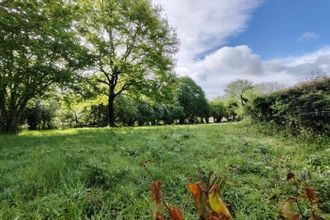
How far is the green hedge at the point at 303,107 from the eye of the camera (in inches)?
398

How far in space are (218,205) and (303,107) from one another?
11.4 meters

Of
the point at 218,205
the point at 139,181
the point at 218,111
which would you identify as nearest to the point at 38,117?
the point at 139,181

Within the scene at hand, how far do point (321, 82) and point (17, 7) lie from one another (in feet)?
37.6

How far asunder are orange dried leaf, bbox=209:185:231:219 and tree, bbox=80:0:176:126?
23811mm

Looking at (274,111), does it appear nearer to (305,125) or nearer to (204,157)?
(305,125)

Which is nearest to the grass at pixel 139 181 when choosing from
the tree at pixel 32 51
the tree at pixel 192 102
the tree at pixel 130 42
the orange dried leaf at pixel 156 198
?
the orange dried leaf at pixel 156 198

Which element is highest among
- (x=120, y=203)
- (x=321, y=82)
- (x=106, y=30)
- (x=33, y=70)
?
(x=106, y=30)

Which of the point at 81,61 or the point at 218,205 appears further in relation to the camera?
the point at 81,61

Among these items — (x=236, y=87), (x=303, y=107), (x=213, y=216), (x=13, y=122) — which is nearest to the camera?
(x=213, y=216)

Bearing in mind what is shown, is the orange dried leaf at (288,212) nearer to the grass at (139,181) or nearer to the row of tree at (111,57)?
the grass at (139,181)

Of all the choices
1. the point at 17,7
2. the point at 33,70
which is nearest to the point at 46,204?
the point at 17,7

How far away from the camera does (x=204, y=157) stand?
720 cm

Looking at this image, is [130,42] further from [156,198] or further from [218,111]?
[218,111]

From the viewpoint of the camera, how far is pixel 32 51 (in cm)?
1218
